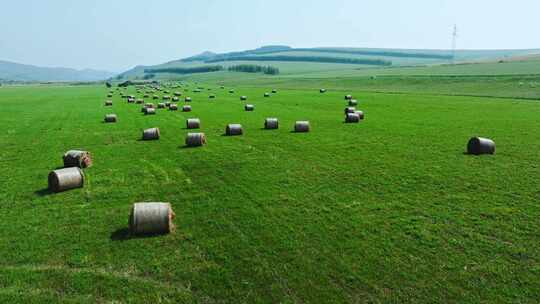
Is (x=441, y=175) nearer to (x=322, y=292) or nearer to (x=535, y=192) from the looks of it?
(x=535, y=192)

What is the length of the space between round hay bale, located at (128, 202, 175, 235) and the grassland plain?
34cm

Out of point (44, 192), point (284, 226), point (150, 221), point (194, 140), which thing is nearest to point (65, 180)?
point (44, 192)

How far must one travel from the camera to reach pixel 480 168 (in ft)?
57.8

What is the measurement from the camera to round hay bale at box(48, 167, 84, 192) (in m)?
15.3

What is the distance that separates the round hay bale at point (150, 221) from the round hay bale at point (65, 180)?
5672mm

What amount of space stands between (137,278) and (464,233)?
9.41 metres

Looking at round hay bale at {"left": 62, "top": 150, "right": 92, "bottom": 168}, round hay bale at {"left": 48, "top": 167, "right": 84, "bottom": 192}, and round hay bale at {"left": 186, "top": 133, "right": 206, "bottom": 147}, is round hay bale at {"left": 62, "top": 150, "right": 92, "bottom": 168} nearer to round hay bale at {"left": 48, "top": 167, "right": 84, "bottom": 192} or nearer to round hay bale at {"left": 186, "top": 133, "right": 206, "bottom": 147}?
round hay bale at {"left": 48, "top": 167, "right": 84, "bottom": 192}

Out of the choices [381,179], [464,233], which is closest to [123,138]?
[381,179]

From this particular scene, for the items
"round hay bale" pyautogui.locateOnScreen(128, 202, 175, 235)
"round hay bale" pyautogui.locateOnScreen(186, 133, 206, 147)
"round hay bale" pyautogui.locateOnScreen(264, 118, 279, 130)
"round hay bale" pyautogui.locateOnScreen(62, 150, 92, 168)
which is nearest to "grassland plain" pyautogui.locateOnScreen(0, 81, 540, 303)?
"round hay bale" pyautogui.locateOnScreen(128, 202, 175, 235)

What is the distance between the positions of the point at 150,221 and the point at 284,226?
419 centimetres

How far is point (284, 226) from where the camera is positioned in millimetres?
11984

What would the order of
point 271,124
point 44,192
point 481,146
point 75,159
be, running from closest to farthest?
point 44,192, point 75,159, point 481,146, point 271,124

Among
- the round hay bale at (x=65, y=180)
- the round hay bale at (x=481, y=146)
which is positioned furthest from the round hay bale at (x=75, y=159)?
the round hay bale at (x=481, y=146)

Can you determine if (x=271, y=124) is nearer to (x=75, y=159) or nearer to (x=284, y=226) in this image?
(x=75, y=159)
